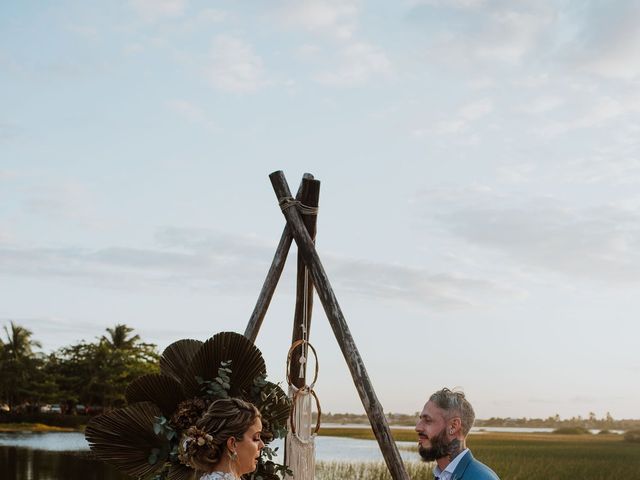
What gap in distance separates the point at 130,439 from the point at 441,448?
5.24 feet

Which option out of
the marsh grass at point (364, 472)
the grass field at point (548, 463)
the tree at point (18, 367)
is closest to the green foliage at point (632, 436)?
the grass field at point (548, 463)

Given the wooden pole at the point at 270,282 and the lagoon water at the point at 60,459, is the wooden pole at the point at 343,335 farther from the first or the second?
the lagoon water at the point at 60,459

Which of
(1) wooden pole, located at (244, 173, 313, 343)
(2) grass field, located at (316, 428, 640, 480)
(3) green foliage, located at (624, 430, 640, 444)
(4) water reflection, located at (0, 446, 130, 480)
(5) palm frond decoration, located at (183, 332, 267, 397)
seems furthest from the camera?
(3) green foliage, located at (624, 430, 640, 444)

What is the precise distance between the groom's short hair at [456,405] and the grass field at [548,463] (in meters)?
8.88

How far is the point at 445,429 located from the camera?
3451mm

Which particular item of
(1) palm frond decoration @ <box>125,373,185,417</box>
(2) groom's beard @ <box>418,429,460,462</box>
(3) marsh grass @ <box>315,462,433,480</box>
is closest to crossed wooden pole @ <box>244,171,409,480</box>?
(1) palm frond decoration @ <box>125,373,185,417</box>

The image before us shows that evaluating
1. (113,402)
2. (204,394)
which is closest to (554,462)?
(204,394)

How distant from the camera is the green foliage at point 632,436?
20.7 meters

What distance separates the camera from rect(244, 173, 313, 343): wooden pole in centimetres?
546

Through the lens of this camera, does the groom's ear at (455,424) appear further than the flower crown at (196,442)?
Yes

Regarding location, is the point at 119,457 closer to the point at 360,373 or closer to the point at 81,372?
the point at 360,373

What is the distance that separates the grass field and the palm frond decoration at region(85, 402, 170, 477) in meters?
8.32

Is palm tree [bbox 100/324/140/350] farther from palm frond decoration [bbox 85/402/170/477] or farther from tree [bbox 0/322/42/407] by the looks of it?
palm frond decoration [bbox 85/402/170/477]

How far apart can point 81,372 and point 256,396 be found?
127 feet
